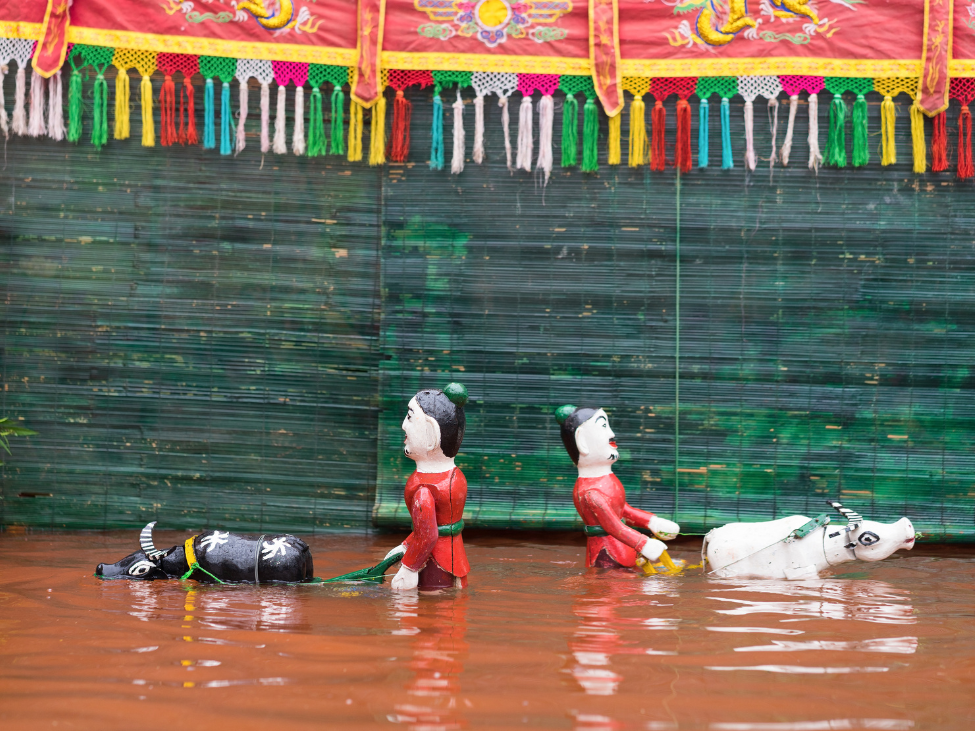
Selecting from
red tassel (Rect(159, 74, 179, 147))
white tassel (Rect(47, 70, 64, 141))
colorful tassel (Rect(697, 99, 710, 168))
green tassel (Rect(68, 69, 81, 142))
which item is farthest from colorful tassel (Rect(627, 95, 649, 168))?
white tassel (Rect(47, 70, 64, 141))

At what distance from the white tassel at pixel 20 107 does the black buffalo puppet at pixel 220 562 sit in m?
2.53

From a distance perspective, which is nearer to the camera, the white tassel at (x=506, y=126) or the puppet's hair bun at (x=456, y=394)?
the puppet's hair bun at (x=456, y=394)

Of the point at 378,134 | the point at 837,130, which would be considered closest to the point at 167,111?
the point at 378,134

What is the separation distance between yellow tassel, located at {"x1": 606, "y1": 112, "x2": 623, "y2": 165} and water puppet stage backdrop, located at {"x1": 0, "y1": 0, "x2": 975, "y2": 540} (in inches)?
0.8

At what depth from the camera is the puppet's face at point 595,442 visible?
3.87 meters

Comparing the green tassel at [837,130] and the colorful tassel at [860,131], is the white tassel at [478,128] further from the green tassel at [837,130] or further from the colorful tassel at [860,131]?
the colorful tassel at [860,131]

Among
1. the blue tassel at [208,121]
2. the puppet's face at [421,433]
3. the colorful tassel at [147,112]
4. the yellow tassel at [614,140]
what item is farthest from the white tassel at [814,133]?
the colorful tassel at [147,112]

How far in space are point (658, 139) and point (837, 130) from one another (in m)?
0.90

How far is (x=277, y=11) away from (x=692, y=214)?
7.79 feet

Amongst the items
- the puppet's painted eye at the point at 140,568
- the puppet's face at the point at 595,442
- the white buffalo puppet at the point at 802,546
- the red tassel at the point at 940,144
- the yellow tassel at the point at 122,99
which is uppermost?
the yellow tassel at the point at 122,99

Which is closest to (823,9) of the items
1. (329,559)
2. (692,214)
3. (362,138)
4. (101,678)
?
(692,214)

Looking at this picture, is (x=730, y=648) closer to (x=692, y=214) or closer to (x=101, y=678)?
(x=101, y=678)

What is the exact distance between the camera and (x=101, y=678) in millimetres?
2174

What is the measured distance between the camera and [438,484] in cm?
348
